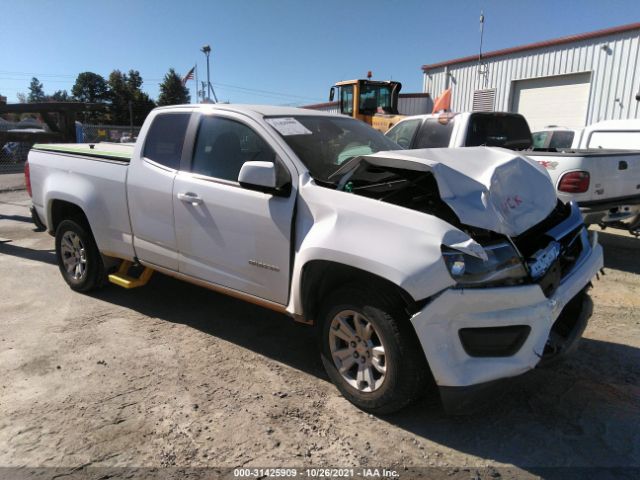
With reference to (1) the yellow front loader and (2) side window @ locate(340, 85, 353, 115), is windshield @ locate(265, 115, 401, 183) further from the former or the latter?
(2) side window @ locate(340, 85, 353, 115)

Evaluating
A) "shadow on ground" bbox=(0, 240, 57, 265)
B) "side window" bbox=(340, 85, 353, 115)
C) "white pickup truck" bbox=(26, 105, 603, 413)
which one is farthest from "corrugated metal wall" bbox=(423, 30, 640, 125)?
"shadow on ground" bbox=(0, 240, 57, 265)

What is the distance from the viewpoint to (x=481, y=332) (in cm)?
261

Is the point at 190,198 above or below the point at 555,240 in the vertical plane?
above

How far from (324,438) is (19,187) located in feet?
49.3

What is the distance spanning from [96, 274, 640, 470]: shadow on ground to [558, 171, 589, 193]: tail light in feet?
8.17

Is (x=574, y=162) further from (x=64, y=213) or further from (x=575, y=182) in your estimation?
(x=64, y=213)

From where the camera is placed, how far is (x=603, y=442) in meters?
2.79

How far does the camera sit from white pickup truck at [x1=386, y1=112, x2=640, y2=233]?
19.6 ft

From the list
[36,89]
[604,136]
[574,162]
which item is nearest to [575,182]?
[574,162]

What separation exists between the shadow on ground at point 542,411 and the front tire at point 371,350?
23 centimetres

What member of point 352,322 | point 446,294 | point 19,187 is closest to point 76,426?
point 352,322

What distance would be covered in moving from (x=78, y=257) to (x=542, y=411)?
4653 mm

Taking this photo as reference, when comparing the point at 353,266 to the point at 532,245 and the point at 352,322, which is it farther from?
the point at 532,245

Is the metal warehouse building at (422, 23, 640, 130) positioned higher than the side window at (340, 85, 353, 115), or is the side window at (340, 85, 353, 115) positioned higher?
the metal warehouse building at (422, 23, 640, 130)
